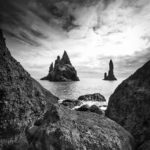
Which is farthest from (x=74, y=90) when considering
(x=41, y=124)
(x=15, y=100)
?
(x=41, y=124)

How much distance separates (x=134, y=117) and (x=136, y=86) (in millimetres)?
2113

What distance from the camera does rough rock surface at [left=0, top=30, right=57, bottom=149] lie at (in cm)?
494

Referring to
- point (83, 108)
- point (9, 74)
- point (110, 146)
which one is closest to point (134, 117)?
point (110, 146)

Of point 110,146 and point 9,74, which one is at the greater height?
point 9,74

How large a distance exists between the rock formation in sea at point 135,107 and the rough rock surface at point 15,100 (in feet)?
15.6

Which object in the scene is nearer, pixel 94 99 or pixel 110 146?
pixel 110 146

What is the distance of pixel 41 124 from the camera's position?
12.0 ft

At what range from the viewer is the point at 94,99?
98.5 feet

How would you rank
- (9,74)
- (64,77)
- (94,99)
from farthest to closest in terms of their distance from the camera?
1. (64,77)
2. (94,99)
3. (9,74)

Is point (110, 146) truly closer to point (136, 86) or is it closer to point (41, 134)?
point (41, 134)

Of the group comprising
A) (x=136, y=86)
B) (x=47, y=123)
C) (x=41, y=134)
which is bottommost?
(x=41, y=134)

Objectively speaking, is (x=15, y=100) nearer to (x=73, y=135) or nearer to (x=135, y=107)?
(x=73, y=135)

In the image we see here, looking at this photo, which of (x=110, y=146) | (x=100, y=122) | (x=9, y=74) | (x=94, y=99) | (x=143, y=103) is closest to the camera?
(x=110, y=146)

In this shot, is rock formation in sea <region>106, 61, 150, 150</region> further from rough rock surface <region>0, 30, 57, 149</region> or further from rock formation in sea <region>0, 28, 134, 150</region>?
rough rock surface <region>0, 30, 57, 149</region>
